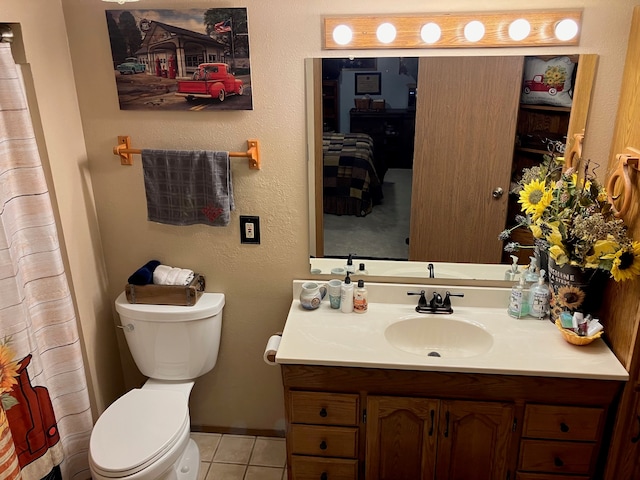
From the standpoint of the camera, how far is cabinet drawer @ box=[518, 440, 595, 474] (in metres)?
1.98

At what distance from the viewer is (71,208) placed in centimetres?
219

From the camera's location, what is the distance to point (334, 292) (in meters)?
2.26

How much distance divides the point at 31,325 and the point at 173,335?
21.5 inches

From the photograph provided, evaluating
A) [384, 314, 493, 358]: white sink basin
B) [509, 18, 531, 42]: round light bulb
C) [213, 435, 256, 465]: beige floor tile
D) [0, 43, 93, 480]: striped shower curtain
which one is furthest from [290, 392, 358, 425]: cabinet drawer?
[509, 18, 531, 42]: round light bulb

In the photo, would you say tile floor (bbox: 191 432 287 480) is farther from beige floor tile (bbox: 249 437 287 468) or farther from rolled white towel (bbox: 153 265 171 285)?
rolled white towel (bbox: 153 265 171 285)

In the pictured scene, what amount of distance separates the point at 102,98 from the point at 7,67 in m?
0.45

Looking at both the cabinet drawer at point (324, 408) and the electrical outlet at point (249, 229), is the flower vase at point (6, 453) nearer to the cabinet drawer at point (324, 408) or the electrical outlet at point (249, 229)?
the cabinet drawer at point (324, 408)

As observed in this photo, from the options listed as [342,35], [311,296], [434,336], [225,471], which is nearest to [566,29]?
[342,35]

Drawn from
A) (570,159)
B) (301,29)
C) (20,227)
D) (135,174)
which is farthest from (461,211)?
(20,227)

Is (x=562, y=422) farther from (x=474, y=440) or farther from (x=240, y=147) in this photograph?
(x=240, y=147)

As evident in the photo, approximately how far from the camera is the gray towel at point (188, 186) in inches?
85.7

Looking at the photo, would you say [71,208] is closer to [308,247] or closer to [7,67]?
[7,67]

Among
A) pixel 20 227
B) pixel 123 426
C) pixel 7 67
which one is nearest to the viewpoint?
pixel 7 67

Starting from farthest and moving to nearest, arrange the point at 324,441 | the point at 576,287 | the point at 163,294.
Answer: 1. the point at 163,294
2. the point at 324,441
3. the point at 576,287
